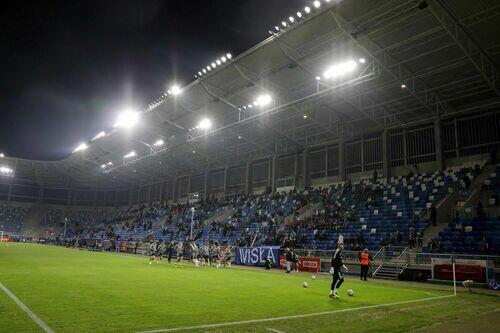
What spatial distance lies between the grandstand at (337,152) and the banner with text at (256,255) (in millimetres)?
1559

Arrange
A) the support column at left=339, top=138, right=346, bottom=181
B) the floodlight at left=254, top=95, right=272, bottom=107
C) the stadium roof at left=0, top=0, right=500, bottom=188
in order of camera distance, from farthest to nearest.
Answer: the support column at left=339, top=138, right=346, bottom=181 < the floodlight at left=254, top=95, right=272, bottom=107 < the stadium roof at left=0, top=0, right=500, bottom=188

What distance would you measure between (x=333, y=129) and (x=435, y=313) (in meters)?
31.5

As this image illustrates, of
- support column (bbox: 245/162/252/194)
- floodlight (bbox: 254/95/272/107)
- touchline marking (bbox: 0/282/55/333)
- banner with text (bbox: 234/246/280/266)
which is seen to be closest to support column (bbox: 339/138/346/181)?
floodlight (bbox: 254/95/272/107)

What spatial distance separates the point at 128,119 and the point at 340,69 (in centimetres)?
2852

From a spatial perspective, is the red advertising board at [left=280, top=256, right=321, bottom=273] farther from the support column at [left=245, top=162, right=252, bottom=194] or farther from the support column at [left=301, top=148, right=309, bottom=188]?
→ the support column at [left=245, top=162, right=252, bottom=194]

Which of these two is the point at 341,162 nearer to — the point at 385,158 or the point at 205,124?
the point at 385,158

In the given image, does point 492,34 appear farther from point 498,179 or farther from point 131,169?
point 131,169

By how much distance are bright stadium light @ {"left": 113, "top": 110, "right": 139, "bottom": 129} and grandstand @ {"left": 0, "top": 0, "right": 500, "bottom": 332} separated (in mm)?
372

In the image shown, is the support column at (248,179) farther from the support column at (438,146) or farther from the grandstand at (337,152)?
the support column at (438,146)

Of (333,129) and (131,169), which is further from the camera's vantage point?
(131,169)

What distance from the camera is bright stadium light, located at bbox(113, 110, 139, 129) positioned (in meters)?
45.9

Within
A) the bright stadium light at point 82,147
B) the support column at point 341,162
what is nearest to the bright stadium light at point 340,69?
the support column at point 341,162

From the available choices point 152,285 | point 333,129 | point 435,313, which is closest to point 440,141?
point 333,129

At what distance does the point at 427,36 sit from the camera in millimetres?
24750
